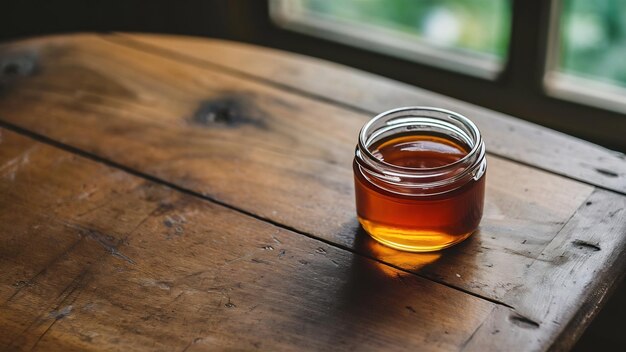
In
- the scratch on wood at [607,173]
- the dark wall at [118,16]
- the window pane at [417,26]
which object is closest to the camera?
the scratch on wood at [607,173]

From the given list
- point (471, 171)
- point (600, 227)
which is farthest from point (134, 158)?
point (600, 227)

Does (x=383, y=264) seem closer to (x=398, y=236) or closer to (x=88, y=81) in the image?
(x=398, y=236)

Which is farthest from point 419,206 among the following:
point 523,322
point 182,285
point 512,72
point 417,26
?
point 417,26

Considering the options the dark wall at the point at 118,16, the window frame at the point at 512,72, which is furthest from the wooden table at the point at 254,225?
the dark wall at the point at 118,16

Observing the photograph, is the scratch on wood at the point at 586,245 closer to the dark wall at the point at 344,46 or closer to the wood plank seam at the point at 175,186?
the wood plank seam at the point at 175,186

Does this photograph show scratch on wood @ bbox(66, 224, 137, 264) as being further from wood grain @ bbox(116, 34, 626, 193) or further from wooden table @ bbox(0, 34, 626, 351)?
wood grain @ bbox(116, 34, 626, 193)
